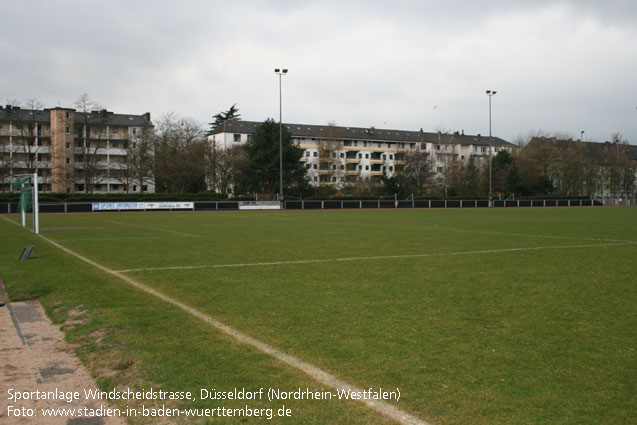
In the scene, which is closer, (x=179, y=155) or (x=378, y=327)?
(x=378, y=327)

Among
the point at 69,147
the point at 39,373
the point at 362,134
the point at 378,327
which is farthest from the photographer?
the point at 362,134

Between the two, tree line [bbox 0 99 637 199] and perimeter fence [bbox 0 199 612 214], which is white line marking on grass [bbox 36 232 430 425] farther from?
tree line [bbox 0 99 637 199]

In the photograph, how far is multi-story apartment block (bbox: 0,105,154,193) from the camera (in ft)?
236

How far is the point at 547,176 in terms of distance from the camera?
285 feet

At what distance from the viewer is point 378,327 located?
6.03 meters

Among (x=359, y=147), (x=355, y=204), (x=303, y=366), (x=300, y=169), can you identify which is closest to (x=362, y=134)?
(x=359, y=147)

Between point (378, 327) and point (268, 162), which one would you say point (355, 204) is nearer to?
point (268, 162)

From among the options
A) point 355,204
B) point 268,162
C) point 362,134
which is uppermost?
point 362,134

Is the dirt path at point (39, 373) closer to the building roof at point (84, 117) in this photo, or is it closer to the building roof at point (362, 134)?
the building roof at point (84, 117)

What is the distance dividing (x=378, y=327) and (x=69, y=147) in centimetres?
9057

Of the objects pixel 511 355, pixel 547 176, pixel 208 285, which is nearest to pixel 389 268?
pixel 208 285

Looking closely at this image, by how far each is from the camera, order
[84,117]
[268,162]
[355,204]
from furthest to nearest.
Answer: [84,117] → [268,162] → [355,204]

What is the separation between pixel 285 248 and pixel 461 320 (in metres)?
9.32

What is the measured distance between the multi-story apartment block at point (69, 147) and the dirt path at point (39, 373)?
223ft
